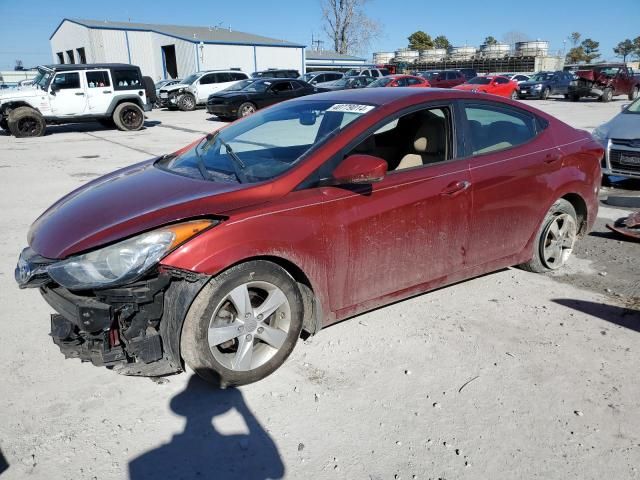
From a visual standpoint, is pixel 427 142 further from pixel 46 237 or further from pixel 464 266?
pixel 46 237

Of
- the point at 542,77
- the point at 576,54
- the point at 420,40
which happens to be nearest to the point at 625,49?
the point at 576,54

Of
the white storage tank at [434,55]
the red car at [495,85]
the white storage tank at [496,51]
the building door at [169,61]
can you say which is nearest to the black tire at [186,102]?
the red car at [495,85]

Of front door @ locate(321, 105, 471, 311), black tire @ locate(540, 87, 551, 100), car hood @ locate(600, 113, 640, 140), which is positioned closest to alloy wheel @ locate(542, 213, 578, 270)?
front door @ locate(321, 105, 471, 311)

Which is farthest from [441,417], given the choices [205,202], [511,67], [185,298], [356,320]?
[511,67]

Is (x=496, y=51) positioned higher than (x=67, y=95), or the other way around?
(x=496, y=51)

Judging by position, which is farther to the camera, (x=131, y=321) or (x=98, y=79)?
(x=98, y=79)

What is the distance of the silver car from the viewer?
7.34 metres

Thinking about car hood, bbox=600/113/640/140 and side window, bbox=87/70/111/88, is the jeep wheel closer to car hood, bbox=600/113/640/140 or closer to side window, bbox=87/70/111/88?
side window, bbox=87/70/111/88

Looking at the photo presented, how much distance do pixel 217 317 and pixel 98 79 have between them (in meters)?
16.0

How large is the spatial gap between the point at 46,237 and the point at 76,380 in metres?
0.84

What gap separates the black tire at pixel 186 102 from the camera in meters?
24.5

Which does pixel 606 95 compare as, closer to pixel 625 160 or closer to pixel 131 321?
pixel 625 160

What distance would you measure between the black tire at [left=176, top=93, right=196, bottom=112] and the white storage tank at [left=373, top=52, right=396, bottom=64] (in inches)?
2048

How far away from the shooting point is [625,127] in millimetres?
7617
